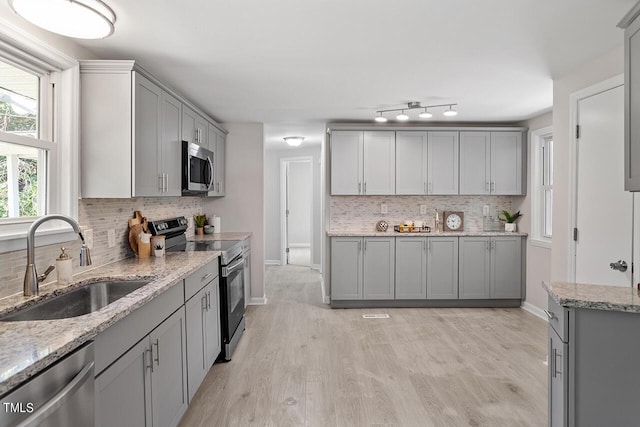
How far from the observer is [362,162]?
16.0 feet

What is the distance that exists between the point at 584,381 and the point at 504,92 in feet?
8.99

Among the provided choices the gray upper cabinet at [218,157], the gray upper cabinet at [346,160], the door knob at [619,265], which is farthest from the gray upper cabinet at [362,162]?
the door knob at [619,265]

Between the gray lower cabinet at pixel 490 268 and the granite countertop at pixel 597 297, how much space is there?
2.92 metres

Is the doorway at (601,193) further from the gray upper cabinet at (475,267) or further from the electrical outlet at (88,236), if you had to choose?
the electrical outlet at (88,236)

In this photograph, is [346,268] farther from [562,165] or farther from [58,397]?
[58,397]

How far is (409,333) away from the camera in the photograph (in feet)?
12.8

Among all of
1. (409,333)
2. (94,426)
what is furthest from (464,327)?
(94,426)

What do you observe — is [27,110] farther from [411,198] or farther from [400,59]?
[411,198]

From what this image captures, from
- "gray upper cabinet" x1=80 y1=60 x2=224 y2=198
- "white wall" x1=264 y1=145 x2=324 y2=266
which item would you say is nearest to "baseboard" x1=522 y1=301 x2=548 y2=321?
"white wall" x1=264 y1=145 x2=324 y2=266

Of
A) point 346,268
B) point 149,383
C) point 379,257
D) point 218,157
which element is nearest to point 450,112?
point 379,257

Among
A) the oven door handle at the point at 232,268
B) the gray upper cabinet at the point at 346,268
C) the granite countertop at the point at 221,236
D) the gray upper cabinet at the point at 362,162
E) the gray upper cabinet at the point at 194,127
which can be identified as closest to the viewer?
the oven door handle at the point at 232,268

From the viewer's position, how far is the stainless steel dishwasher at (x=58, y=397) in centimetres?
102

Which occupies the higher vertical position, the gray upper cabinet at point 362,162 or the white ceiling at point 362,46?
the white ceiling at point 362,46

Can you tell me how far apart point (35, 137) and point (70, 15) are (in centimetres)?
75
